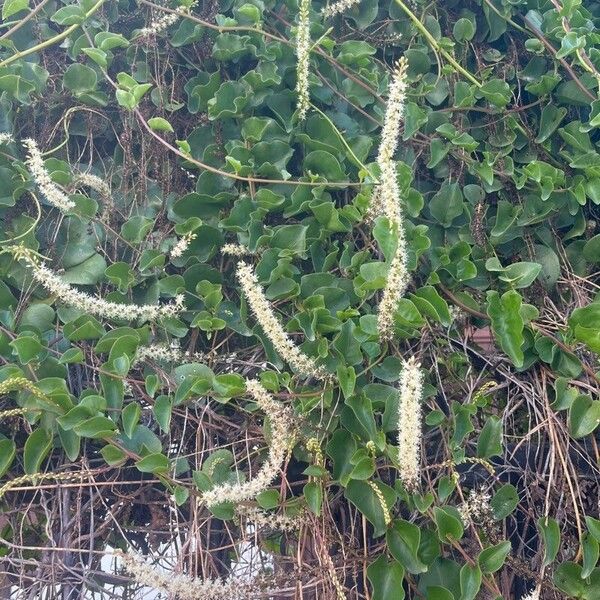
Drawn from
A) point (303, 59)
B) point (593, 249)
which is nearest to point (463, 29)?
point (303, 59)

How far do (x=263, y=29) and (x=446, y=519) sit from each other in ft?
2.93

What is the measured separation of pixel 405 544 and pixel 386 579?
51mm

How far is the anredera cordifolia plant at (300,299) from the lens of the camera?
92 cm

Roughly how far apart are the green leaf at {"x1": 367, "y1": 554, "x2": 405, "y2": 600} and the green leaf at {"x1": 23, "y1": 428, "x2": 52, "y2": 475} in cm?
48

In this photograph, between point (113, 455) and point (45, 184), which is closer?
point (113, 455)

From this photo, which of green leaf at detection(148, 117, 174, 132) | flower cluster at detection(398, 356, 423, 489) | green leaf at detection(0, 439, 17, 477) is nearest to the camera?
flower cluster at detection(398, 356, 423, 489)

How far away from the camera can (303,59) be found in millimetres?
1127

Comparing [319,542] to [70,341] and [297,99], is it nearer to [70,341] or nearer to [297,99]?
[70,341]

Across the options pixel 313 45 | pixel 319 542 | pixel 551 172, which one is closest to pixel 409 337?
pixel 319 542

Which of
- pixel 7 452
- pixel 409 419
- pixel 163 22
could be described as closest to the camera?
pixel 409 419

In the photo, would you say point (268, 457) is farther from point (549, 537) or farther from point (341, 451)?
point (549, 537)

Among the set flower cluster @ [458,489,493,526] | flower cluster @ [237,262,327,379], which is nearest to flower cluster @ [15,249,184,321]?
flower cluster @ [237,262,327,379]

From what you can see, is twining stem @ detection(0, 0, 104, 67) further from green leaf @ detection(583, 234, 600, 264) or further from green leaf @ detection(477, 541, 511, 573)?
green leaf @ detection(477, 541, 511, 573)

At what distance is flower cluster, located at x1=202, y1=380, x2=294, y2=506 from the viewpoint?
2.86ft
